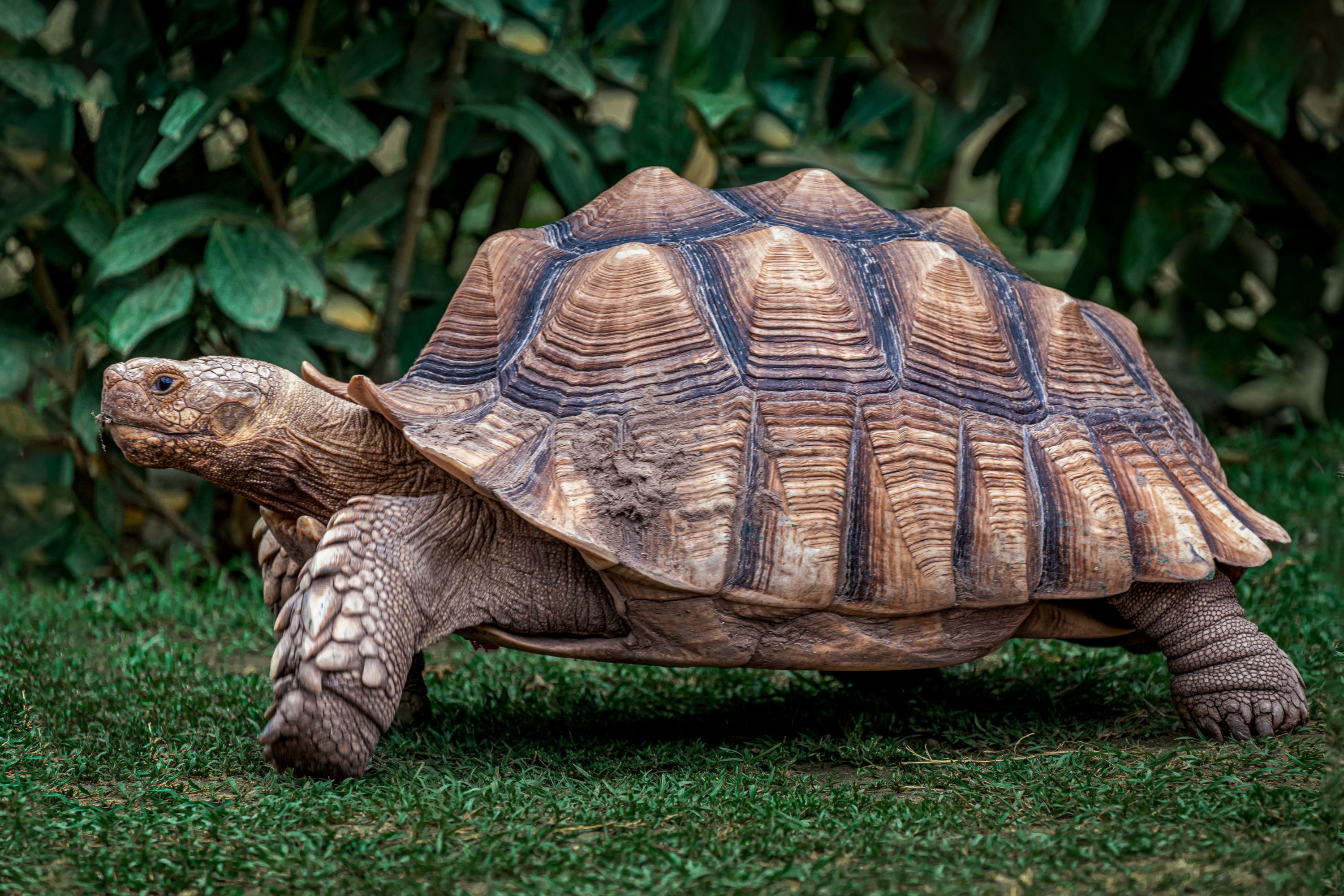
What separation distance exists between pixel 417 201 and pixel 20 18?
59.8 inches

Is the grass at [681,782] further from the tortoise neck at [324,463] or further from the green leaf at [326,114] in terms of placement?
the green leaf at [326,114]

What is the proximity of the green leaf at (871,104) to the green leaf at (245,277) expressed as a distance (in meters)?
2.42

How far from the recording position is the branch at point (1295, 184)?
221 inches

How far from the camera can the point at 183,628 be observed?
4.12 m

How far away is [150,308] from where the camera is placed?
427 cm

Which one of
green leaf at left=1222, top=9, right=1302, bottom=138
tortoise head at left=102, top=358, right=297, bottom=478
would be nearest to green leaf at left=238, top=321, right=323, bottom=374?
tortoise head at left=102, top=358, right=297, bottom=478

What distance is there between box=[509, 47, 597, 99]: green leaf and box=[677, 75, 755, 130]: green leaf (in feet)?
1.47

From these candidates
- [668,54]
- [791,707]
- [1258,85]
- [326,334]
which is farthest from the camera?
[326,334]

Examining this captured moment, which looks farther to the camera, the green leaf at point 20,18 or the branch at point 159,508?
the branch at point 159,508

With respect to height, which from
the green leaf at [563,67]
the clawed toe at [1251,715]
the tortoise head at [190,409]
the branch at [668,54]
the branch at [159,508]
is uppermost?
the branch at [668,54]

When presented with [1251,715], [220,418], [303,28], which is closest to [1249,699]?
[1251,715]

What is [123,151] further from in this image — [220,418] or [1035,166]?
[1035,166]

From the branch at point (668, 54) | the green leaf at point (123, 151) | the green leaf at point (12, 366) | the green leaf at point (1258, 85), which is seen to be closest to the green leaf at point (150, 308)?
the green leaf at point (123, 151)

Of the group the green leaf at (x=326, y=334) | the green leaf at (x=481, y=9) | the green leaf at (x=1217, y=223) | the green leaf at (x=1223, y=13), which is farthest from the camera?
the green leaf at (x=1217, y=223)
